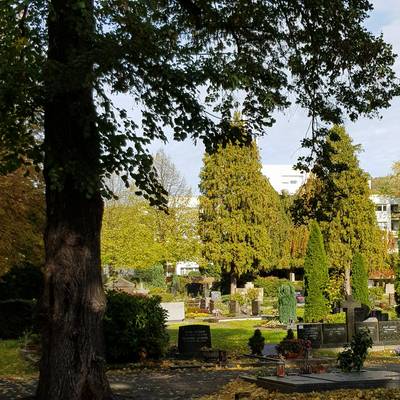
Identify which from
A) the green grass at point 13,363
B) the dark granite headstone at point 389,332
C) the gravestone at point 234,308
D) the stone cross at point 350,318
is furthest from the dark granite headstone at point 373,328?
the gravestone at point 234,308

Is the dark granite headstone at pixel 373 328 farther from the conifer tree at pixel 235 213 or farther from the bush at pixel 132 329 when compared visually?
the conifer tree at pixel 235 213

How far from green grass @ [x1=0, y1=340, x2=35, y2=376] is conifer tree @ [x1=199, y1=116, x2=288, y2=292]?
4247 cm

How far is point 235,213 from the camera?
6253 centimetres

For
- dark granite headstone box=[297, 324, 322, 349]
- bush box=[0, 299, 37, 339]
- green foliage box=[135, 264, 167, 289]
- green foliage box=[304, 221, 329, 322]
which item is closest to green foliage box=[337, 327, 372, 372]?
dark granite headstone box=[297, 324, 322, 349]

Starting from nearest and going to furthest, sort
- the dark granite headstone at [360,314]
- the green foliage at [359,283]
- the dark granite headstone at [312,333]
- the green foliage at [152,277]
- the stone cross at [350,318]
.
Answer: the dark granite headstone at [312,333], the stone cross at [350,318], the dark granite headstone at [360,314], the green foliage at [359,283], the green foliage at [152,277]

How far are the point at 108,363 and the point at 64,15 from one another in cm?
1146

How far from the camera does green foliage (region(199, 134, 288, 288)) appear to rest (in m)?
61.7

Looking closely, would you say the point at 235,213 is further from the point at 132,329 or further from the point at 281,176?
the point at 281,176

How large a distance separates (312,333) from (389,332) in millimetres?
3295

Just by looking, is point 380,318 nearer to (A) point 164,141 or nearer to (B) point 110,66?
(A) point 164,141

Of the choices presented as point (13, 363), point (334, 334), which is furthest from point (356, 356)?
point (334, 334)

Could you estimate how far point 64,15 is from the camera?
9.00 metres

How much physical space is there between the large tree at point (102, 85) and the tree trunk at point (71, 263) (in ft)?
0.05

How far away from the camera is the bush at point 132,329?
18.2 metres
